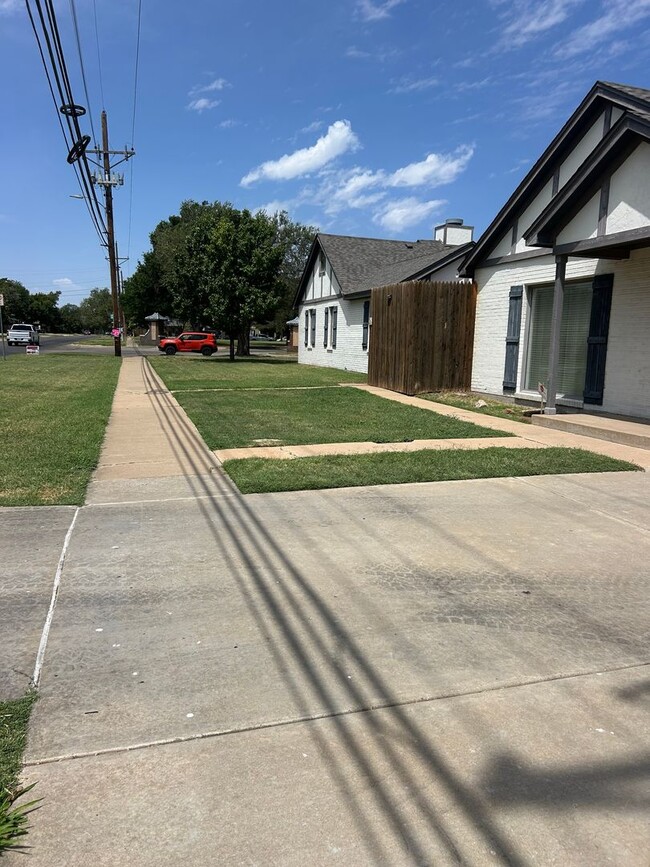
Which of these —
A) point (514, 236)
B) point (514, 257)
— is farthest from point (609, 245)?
point (514, 236)

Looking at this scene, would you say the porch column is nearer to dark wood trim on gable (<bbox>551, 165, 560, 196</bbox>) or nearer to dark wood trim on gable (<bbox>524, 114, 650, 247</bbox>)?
dark wood trim on gable (<bbox>524, 114, 650, 247</bbox>)

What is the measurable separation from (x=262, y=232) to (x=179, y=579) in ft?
101

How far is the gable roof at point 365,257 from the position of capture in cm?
2592

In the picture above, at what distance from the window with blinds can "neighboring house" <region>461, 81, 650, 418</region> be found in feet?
0.07

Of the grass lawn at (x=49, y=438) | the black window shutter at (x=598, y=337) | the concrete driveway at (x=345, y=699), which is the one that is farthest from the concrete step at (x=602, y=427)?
the grass lawn at (x=49, y=438)

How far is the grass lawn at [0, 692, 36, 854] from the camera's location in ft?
7.19

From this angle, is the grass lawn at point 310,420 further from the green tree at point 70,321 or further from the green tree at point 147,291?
the green tree at point 70,321

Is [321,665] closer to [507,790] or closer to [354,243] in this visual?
[507,790]

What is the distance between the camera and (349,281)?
88.8ft

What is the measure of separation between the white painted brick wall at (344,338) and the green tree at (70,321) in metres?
112

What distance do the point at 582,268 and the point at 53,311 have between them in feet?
411

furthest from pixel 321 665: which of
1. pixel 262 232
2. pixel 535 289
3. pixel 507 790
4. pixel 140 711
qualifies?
pixel 262 232

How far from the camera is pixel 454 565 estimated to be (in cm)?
480

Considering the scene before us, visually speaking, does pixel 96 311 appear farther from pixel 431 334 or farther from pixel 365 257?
pixel 431 334
